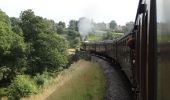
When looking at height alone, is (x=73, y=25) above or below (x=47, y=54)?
above

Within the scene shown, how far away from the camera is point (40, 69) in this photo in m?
73.9

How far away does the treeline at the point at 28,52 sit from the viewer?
63969 mm

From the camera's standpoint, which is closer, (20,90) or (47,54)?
(20,90)

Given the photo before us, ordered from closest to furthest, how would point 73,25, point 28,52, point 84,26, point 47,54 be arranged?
point 28,52 < point 47,54 < point 84,26 < point 73,25

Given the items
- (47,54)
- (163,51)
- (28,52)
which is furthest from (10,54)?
(163,51)

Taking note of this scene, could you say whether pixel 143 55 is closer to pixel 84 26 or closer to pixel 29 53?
pixel 29 53

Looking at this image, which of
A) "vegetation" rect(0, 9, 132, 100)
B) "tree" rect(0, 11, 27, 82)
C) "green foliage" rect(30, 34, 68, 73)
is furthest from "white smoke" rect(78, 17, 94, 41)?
"tree" rect(0, 11, 27, 82)

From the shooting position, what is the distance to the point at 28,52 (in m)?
68.5

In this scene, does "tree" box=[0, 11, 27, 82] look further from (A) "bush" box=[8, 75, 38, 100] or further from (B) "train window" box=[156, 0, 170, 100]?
(B) "train window" box=[156, 0, 170, 100]

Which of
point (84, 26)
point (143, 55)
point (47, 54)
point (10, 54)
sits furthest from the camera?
point (84, 26)

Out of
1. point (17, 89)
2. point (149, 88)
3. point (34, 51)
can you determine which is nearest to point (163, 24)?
point (149, 88)

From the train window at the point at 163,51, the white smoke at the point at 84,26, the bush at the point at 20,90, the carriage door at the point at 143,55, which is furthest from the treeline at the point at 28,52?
the train window at the point at 163,51

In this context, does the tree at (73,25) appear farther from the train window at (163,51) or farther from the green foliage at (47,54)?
the train window at (163,51)

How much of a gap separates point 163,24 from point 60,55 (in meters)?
74.3
